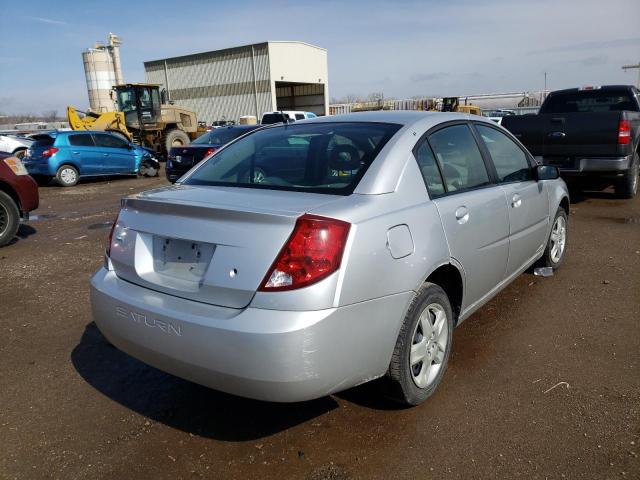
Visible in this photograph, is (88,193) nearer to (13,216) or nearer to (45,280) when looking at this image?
(13,216)

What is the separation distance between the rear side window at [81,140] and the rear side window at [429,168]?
13991mm

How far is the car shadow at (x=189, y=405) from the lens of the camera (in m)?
2.87

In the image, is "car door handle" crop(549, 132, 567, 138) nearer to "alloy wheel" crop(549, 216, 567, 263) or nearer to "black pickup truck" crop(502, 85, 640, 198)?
"black pickup truck" crop(502, 85, 640, 198)

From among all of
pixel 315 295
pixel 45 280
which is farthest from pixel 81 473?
pixel 45 280

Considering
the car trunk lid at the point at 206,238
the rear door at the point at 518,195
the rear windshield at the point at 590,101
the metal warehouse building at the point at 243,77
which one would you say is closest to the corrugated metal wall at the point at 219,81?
the metal warehouse building at the point at 243,77

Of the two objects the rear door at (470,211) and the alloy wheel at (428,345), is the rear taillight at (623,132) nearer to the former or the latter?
the rear door at (470,211)

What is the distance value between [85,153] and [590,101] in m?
12.9

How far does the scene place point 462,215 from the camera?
10.3 feet

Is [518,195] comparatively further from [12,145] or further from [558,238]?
[12,145]

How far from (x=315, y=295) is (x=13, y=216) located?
6517mm

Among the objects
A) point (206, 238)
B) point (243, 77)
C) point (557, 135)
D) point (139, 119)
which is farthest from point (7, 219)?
point (243, 77)

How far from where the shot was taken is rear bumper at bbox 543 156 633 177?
26.6ft

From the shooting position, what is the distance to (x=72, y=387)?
132 inches

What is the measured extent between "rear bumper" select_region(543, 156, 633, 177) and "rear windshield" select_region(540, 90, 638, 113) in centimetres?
212
